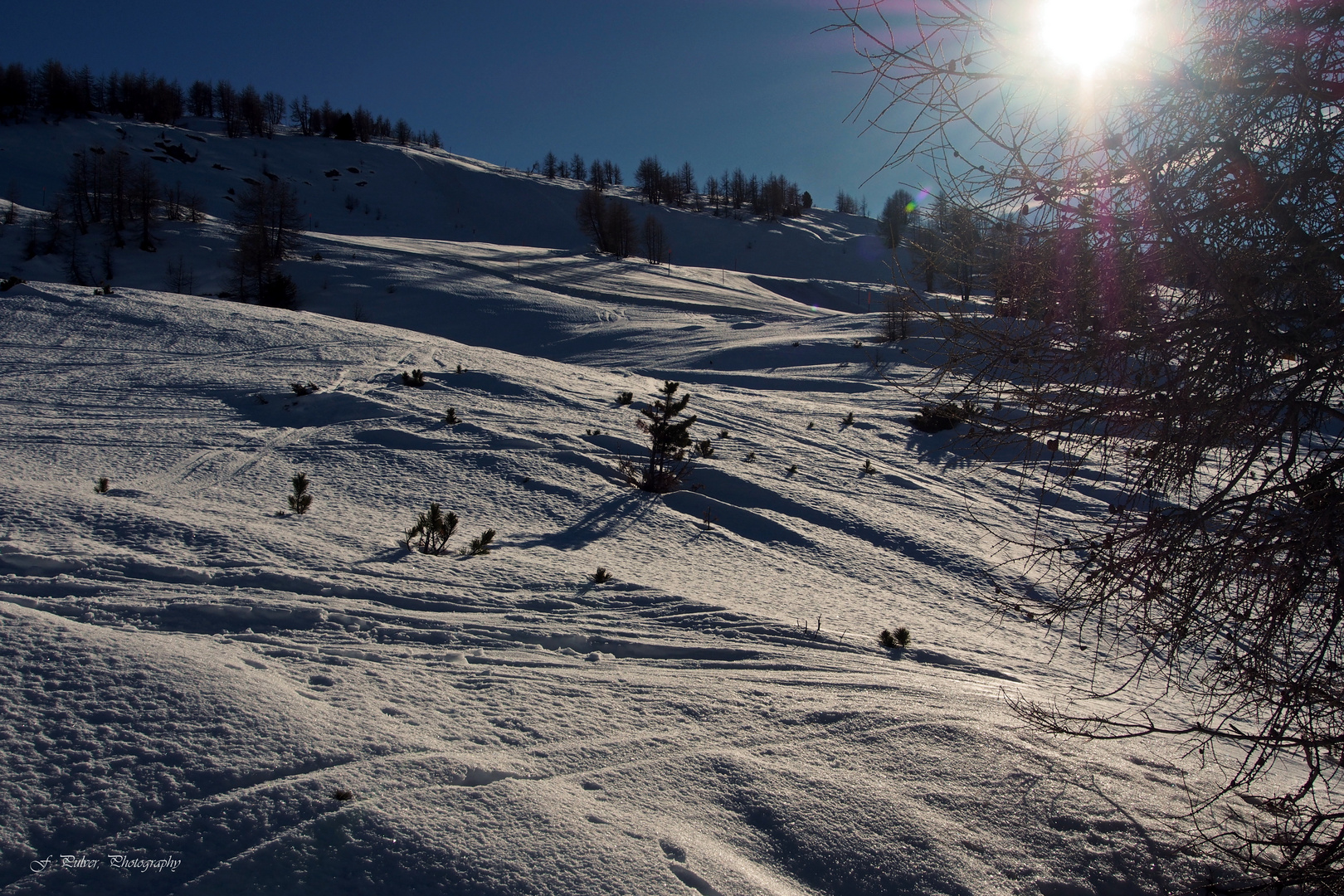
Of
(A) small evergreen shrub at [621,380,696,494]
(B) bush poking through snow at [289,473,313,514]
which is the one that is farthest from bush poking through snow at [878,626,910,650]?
(B) bush poking through snow at [289,473,313,514]

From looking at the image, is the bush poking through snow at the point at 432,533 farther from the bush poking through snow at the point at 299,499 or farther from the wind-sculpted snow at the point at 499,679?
the bush poking through snow at the point at 299,499

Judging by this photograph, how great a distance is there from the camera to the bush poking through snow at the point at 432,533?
4.86 metres

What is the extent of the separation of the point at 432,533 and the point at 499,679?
2.24 meters

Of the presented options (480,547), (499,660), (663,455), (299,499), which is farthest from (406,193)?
(499,660)

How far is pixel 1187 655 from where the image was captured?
17.0 ft

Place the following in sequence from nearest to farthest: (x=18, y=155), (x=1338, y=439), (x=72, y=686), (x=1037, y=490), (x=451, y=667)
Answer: (x=1338, y=439) < (x=72, y=686) < (x=451, y=667) < (x=1037, y=490) < (x=18, y=155)

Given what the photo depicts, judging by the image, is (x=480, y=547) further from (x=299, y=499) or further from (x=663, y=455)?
(x=663, y=455)

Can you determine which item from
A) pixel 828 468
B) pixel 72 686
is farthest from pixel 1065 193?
pixel 828 468

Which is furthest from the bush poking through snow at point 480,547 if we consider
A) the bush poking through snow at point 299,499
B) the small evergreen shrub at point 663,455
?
the small evergreen shrub at point 663,455

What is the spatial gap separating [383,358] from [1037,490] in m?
10.2

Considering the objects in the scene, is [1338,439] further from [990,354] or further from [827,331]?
[827,331]

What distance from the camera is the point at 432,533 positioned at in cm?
505

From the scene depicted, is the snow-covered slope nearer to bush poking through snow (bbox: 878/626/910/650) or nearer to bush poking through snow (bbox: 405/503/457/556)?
bush poking through snow (bbox: 405/503/457/556)

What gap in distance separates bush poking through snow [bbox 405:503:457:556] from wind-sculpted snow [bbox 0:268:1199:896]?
109 millimetres
